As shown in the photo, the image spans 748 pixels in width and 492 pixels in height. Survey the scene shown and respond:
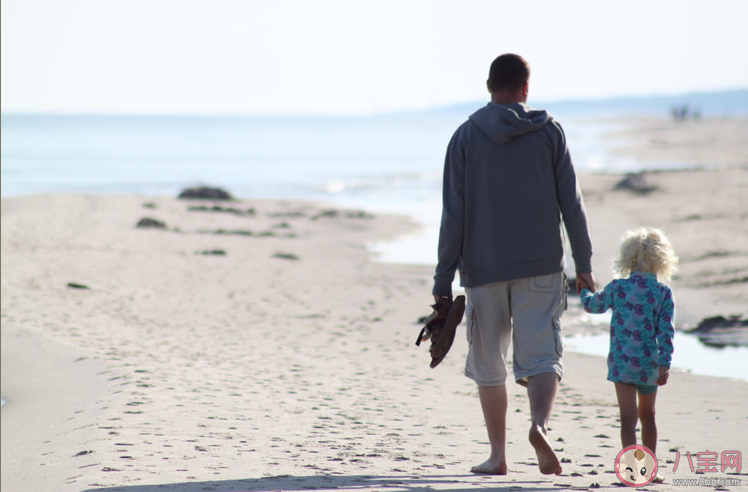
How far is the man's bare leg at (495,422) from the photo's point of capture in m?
3.96

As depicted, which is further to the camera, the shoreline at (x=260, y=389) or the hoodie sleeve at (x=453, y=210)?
the shoreline at (x=260, y=389)

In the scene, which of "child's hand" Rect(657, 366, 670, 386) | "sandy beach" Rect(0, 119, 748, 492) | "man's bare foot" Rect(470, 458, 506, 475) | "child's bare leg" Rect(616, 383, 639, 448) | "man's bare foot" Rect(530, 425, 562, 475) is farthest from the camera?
"sandy beach" Rect(0, 119, 748, 492)

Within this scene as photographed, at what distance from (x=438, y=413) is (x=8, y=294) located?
6.15 metres

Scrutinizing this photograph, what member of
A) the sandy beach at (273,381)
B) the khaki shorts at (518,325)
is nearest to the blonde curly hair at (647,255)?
the khaki shorts at (518,325)

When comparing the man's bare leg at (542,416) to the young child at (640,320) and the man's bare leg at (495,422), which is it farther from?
the young child at (640,320)

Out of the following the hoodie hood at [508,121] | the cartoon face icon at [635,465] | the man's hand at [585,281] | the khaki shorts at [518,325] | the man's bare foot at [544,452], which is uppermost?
the hoodie hood at [508,121]

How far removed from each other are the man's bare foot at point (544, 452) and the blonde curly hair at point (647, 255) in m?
0.85

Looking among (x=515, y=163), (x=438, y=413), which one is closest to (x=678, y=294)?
(x=438, y=413)

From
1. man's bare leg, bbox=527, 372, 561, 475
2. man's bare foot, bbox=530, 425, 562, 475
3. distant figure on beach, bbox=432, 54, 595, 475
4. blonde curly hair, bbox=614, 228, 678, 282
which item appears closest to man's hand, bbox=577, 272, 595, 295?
distant figure on beach, bbox=432, 54, 595, 475

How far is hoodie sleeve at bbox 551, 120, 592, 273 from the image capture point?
382 centimetres

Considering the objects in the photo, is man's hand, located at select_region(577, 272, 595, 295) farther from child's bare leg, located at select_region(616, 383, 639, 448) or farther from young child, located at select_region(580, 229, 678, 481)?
child's bare leg, located at select_region(616, 383, 639, 448)

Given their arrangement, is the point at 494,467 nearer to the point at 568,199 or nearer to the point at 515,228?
the point at 515,228

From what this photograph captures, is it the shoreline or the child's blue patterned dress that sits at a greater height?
the child's blue patterned dress

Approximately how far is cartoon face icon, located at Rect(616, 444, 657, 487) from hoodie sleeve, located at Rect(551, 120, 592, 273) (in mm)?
823
